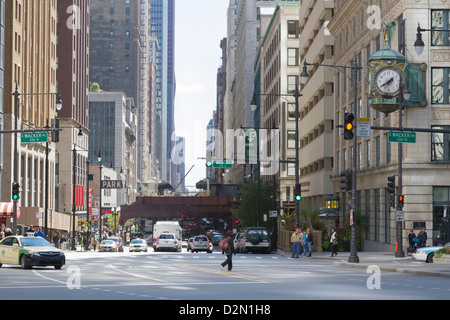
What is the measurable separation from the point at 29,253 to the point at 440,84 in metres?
28.1

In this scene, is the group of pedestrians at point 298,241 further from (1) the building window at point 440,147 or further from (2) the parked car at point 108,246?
(2) the parked car at point 108,246

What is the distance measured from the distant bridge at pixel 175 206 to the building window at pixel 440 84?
252 ft

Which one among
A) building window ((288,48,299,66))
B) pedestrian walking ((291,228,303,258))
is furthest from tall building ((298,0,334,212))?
pedestrian walking ((291,228,303,258))

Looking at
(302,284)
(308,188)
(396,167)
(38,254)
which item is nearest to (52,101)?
(308,188)

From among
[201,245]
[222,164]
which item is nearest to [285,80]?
[222,164]

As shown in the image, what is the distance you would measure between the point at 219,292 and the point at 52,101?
87.5 metres

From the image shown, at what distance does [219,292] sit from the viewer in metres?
23.0

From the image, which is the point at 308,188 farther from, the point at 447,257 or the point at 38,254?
the point at 38,254

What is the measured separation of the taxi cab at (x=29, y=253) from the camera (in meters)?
35.8

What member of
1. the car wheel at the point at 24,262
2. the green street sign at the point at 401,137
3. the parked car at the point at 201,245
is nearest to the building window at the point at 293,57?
the parked car at the point at 201,245

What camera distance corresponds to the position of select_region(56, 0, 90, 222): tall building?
424 feet

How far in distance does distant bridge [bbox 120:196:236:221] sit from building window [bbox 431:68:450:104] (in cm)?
7685
